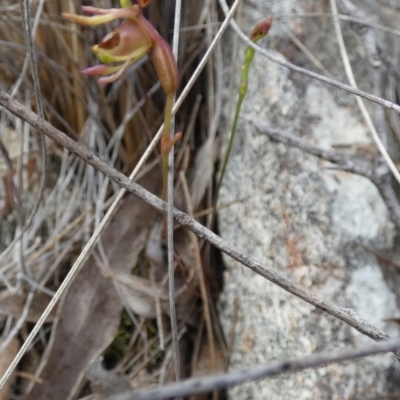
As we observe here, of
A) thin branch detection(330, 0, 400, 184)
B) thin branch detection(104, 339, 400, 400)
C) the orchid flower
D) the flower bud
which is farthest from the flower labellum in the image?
thin branch detection(330, 0, 400, 184)

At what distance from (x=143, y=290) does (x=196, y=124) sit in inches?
18.6

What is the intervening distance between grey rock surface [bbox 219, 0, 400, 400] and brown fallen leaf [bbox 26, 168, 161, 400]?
223mm

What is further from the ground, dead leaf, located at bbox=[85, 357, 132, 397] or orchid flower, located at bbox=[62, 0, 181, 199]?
orchid flower, located at bbox=[62, 0, 181, 199]

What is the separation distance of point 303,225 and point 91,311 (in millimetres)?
497

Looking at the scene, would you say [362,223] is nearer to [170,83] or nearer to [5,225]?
[170,83]

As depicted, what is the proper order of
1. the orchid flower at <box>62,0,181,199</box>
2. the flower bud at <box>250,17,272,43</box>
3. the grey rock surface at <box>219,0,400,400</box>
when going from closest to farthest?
the orchid flower at <box>62,0,181,199</box> → the flower bud at <box>250,17,272,43</box> → the grey rock surface at <box>219,0,400,400</box>

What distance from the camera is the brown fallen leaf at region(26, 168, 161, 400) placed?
964 mm

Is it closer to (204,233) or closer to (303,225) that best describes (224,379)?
(204,233)

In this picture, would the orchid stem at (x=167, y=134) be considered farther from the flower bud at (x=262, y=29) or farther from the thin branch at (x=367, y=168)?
the thin branch at (x=367, y=168)

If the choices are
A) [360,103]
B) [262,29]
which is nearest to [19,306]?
[262,29]

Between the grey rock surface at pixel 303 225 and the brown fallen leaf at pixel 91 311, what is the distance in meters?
0.22

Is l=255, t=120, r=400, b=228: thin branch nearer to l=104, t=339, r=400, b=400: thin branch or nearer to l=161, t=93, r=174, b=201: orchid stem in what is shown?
l=161, t=93, r=174, b=201: orchid stem

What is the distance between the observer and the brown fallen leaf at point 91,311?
0.96 m

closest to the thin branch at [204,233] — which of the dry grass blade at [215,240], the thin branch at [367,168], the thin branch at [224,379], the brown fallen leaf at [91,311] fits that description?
the dry grass blade at [215,240]
